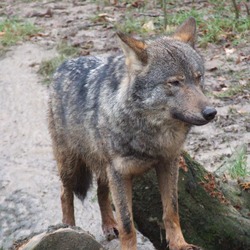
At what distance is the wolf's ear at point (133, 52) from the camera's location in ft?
16.3

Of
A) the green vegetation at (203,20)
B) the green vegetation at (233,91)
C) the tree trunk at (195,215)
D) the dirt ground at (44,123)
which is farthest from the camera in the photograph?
the green vegetation at (203,20)

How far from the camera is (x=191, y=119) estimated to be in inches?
185

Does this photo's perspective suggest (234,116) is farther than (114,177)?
Yes

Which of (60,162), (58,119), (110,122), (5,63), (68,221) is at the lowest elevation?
(5,63)

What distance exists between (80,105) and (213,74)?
4728 mm

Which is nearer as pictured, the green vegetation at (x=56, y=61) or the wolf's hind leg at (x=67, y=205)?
the wolf's hind leg at (x=67, y=205)

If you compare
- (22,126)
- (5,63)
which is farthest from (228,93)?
(5,63)

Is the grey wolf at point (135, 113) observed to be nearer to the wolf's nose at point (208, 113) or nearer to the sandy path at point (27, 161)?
the wolf's nose at point (208, 113)

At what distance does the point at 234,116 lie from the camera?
8.83m

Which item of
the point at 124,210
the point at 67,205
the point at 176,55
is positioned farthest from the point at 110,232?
the point at 176,55

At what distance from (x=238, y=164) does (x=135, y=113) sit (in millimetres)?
2307

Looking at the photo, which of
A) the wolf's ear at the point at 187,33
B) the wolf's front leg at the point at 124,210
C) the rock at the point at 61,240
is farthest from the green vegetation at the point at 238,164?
the rock at the point at 61,240

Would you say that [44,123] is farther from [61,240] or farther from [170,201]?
[61,240]

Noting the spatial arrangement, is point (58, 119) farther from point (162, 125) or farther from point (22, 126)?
point (22, 126)
